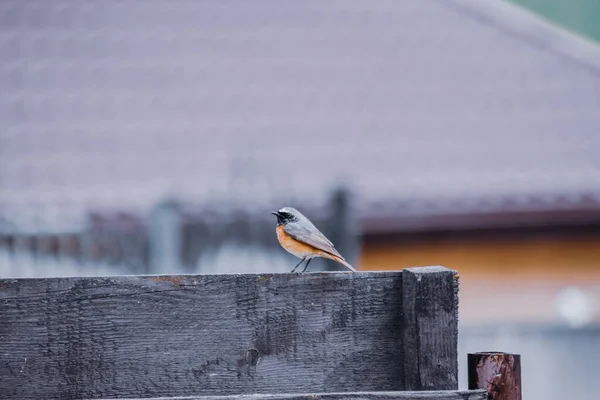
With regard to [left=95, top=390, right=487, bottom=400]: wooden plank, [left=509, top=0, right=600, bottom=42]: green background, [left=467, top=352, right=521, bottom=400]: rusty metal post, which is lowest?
[left=95, top=390, right=487, bottom=400]: wooden plank

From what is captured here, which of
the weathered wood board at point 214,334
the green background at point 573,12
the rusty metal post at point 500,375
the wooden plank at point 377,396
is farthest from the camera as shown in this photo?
the green background at point 573,12

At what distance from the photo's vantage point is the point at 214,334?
6.86 feet

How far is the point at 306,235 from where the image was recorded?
366cm

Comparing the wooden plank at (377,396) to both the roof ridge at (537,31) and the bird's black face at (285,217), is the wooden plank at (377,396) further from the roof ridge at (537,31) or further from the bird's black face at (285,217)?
the roof ridge at (537,31)

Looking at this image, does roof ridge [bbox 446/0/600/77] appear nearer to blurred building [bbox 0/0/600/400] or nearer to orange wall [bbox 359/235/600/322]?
blurred building [bbox 0/0/600/400]

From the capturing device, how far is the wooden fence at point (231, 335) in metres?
2.04

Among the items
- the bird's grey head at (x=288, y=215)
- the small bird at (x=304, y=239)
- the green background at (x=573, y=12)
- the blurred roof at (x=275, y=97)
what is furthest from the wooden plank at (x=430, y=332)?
the green background at (x=573, y=12)

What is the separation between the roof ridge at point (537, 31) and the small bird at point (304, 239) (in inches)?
333

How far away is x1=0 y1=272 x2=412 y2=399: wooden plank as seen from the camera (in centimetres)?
204

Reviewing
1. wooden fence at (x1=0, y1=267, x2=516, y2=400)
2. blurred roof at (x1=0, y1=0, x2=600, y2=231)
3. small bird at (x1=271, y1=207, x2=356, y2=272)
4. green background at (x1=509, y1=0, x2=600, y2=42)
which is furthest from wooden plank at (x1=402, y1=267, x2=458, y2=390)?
green background at (x1=509, y1=0, x2=600, y2=42)

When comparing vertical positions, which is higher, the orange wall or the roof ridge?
the roof ridge

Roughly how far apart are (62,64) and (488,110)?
565 centimetres

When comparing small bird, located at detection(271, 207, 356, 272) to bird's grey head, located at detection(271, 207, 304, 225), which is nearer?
small bird, located at detection(271, 207, 356, 272)

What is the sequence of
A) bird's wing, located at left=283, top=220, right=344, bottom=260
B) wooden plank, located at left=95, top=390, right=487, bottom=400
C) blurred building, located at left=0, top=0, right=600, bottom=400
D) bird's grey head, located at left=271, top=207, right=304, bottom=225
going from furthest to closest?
blurred building, located at left=0, top=0, right=600, bottom=400 < bird's grey head, located at left=271, top=207, right=304, bottom=225 < bird's wing, located at left=283, top=220, right=344, bottom=260 < wooden plank, located at left=95, top=390, right=487, bottom=400
